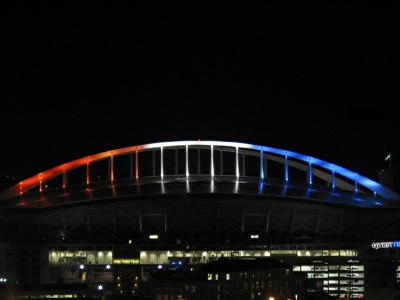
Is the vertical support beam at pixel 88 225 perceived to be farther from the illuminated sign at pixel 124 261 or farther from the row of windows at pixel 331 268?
the row of windows at pixel 331 268

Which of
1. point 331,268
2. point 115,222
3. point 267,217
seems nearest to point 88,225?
point 115,222

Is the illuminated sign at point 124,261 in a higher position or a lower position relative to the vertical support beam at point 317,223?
lower

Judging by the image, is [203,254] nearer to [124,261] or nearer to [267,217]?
[267,217]

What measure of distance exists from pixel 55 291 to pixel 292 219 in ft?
93.2

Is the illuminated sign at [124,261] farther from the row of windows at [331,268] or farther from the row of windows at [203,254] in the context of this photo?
the row of windows at [331,268]

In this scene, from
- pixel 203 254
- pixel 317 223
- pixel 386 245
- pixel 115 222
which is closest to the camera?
pixel 386 245

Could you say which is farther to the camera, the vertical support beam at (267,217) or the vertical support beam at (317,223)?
the vertical support beam at (317,223)

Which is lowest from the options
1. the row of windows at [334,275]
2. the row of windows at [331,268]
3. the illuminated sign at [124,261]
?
the row of windows at [334,275]

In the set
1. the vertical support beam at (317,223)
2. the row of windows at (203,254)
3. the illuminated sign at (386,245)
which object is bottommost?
the row of windows at (203,254)

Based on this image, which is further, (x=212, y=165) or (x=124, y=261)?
(x=212, y=165)

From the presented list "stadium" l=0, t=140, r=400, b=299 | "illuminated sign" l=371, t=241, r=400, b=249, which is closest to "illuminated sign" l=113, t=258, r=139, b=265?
"stadium" l=0, t=140, r=400, b=299

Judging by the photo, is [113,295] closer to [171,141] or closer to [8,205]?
[8,205]

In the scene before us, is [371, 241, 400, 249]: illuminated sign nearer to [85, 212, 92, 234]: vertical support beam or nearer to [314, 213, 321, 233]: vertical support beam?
[314, 213, 321, 233]: vertical support beam

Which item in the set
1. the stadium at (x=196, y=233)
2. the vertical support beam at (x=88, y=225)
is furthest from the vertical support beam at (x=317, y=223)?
the vertical support beam at (x=88, y=225)
